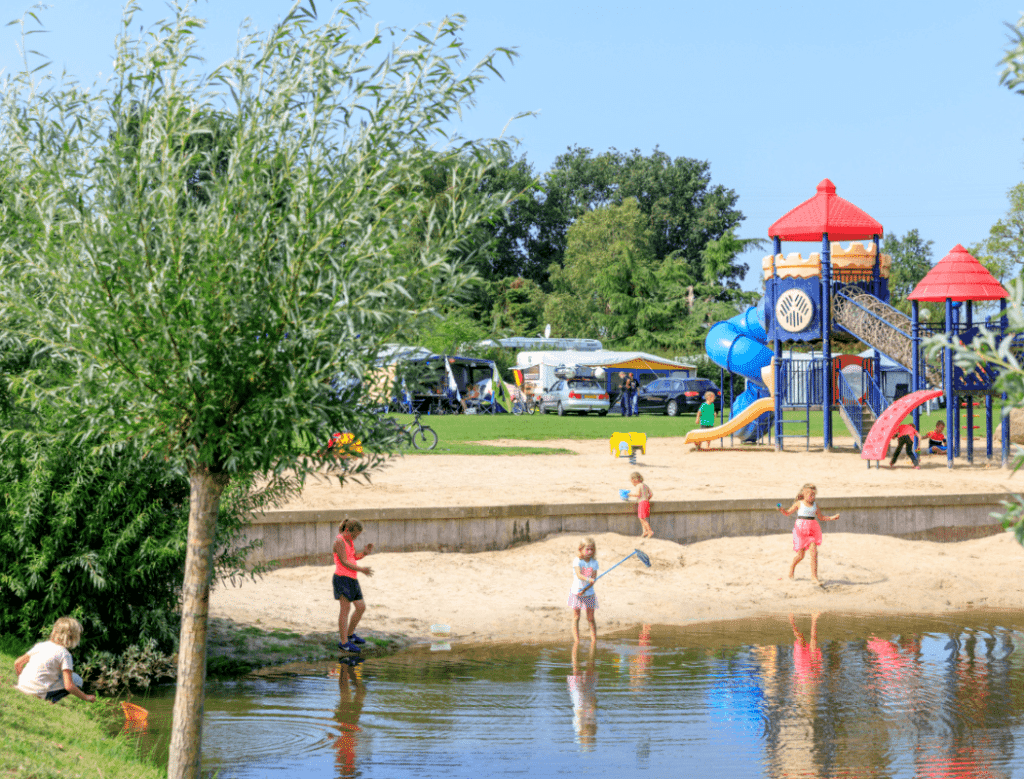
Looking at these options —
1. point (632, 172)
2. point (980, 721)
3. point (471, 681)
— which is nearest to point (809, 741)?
point (980, 721)

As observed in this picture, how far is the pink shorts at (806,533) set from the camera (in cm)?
1456

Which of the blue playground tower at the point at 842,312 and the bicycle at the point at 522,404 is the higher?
the blue playground tower at the point at 842,312

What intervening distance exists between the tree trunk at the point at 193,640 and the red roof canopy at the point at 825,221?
76.3 feet

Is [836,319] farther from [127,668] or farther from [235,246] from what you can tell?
[235,246]

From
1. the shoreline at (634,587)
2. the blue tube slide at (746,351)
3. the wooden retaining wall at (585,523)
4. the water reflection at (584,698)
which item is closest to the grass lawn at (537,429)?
the blue tube slide at (746,351)

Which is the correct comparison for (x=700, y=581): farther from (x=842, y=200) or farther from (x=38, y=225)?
(x=842, y=200)

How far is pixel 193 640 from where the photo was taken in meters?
6.25

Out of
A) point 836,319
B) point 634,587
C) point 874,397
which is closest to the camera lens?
point 634,587

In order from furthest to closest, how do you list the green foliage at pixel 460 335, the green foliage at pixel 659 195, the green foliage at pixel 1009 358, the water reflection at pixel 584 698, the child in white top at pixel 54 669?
→ 1. the green foliage at pixel 659 195
2. the green foliage at pixel 460 335
3. the water reflection at pixel 584 698
4. the child in white top at pixel 54 669
5. the green foliage at pixel 1009 358

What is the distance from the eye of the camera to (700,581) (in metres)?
15.0

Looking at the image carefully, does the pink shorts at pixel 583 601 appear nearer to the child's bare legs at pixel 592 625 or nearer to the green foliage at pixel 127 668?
the child's bare legs at pixel 592 625

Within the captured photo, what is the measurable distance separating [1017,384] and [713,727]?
19.2ft

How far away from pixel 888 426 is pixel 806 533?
381 inches

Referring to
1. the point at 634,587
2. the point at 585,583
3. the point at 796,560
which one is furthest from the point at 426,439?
the point at 585,583
